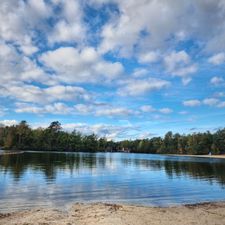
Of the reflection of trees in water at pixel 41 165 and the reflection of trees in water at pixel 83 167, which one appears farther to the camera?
the reflection of trees in water at pixel 83 167

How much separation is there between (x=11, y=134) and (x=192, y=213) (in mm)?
182415

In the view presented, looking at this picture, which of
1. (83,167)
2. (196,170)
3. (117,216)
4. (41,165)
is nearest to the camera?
(117,216)

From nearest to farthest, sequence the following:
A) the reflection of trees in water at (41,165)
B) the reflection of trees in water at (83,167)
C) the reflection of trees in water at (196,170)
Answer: the reflection of trees in water at (41,165)
the reflection of trees in water at (196,170)
the reflection of trees in water at (83,167)

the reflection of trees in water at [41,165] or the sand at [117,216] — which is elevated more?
the reflection of trees in water at [41,165]

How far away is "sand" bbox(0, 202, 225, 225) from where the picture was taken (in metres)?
16.7

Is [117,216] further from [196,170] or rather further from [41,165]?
[196,170]

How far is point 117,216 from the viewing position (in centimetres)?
1783

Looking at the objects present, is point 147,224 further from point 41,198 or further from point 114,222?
point 41,198

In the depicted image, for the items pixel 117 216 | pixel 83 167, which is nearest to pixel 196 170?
pixel 83 167

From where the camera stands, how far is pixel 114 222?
16156mm

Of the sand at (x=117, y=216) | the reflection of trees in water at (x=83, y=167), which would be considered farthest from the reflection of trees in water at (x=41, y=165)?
the sand at (x=117, y=216)

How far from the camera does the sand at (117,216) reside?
54.8ft

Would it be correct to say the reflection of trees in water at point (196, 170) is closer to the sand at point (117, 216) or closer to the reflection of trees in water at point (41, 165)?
the reflection of trees in water at point (41, 165)

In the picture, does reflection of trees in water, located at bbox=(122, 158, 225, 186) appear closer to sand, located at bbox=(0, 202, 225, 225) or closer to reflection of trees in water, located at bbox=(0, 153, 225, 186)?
reflection of trees in water, located at bbox=(0, 153, 225, 186)
